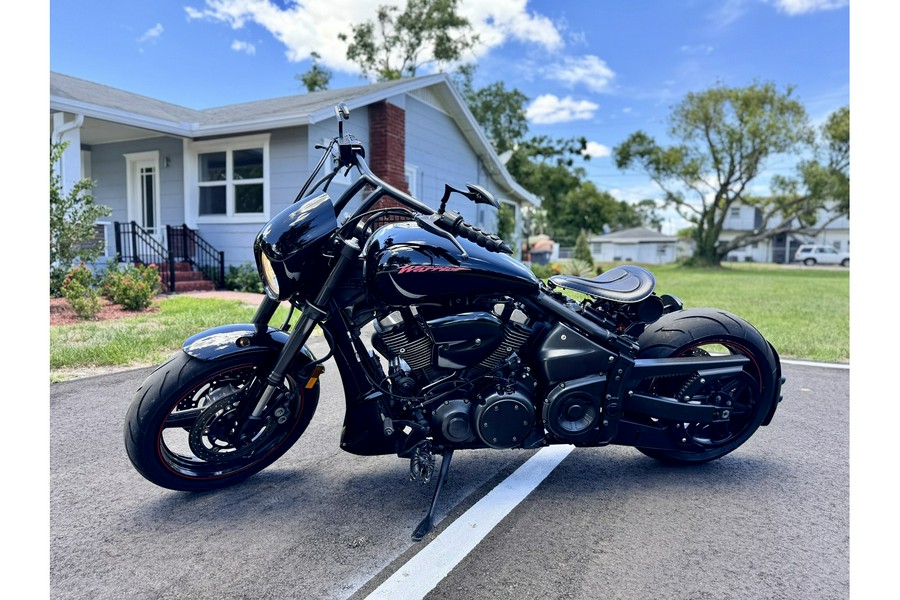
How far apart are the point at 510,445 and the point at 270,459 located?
121cm

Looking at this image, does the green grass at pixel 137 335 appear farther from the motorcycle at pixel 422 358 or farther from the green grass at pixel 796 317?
the green grass at pixel 796 317

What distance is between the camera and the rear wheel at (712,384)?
2836mm

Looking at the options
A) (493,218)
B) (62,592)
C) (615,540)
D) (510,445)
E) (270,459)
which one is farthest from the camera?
(493,218)

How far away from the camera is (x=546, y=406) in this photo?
2.60 metres

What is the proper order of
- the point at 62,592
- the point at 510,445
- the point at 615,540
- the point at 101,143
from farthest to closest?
the point at 101,143 → the point at 510,445 → the point at 615,540 → the point at 62,592

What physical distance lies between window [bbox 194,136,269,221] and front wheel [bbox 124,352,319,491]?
937cm

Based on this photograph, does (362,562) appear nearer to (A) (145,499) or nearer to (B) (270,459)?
(B) (270,459)

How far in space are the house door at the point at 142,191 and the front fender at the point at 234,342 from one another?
12022 mm

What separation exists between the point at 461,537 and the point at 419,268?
113 centimetres

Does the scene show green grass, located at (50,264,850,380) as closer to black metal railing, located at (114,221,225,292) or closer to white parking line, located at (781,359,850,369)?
white parking line, located at (781,359,850,369)

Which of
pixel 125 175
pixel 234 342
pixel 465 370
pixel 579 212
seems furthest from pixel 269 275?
pixel 579 212

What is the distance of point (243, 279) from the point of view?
36.0 ft

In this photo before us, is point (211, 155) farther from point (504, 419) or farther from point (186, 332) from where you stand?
point (504, 419)

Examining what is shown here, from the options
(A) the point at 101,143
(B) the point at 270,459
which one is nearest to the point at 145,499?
(B) the point at 270,459
